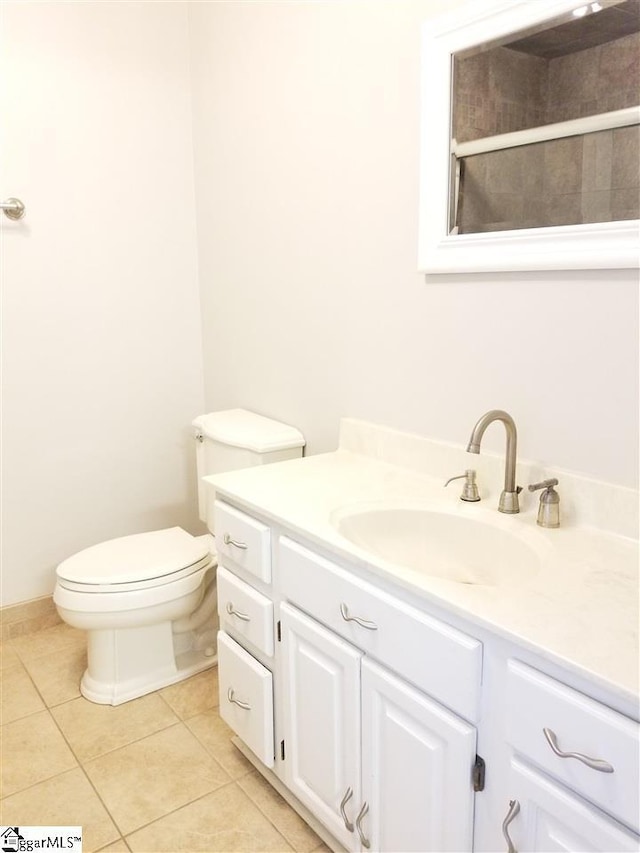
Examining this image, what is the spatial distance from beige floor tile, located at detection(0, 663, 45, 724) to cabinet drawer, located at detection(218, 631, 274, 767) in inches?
26.5

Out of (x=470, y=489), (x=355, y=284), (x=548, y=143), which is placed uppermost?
(x=548, y=143)

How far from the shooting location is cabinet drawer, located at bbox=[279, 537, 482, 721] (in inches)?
42.6

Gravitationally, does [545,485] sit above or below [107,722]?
above

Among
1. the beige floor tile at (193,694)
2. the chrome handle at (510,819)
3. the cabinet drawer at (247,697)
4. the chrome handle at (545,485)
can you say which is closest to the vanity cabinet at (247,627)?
the cabinet drawer at (247,697)

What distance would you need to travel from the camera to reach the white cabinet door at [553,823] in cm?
89

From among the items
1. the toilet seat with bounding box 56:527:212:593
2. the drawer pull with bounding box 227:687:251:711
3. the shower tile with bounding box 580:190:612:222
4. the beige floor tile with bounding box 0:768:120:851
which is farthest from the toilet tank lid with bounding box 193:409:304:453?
the shower tile with bounding box 580:190:612:222

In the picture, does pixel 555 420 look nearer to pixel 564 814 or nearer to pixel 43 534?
pixel 564 814

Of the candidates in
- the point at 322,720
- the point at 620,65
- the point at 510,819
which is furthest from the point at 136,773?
the point at 620,65

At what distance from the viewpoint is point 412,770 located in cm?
120

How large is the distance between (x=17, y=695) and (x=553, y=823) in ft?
5.81

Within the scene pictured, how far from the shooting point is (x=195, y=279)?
2.71m

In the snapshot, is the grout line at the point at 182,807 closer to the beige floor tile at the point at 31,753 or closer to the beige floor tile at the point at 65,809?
the beige floor tile at the point at 65,809

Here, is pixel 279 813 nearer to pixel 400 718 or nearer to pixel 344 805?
pixel 344 805

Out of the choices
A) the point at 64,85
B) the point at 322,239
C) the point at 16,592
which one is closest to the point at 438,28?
the point at 322,239
